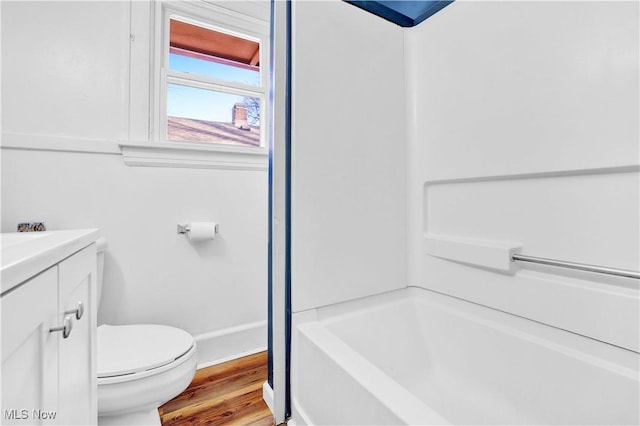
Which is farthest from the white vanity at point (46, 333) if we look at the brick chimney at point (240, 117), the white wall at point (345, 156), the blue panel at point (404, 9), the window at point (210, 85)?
the blue panel at point (404, 9)

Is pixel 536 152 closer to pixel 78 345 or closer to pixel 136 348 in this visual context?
pixel 78 345

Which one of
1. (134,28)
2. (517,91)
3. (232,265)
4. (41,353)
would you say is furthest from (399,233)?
(134,28)

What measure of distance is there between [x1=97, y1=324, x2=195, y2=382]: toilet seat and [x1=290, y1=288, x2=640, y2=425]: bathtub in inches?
18.5

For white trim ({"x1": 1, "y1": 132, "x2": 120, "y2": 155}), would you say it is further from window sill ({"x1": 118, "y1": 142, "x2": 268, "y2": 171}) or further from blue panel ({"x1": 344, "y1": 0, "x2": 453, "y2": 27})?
blue panel ({"x1": 344, "y1": 0, "x2": 453, "y2": 27})

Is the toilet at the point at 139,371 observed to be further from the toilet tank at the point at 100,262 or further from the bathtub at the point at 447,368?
the bathtub at the point at 447,368

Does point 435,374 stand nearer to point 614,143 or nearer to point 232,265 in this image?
point 614,143

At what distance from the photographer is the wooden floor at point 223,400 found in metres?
1.26

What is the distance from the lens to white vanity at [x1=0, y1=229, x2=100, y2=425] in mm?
411

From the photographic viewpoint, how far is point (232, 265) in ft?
5.77

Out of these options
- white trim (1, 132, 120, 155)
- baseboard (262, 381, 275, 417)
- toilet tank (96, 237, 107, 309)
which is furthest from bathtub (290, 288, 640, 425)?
white trim (1, 132, 120, 155)

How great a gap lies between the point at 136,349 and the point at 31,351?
0.77 metres

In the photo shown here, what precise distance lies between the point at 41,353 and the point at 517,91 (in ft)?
4.88

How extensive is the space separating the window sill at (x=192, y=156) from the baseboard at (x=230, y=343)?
0.95m

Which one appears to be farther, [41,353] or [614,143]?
[614,143]
